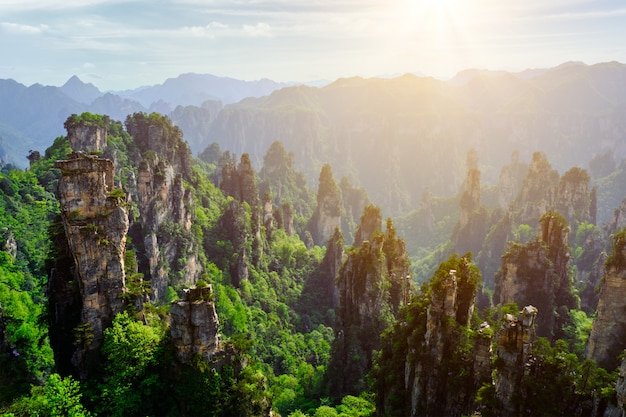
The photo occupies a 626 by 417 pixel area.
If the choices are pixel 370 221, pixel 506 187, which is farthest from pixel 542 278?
pixel 506 187

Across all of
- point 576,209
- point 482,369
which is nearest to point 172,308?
point 482,369

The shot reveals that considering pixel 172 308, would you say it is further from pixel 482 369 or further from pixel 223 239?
pixel 223 239

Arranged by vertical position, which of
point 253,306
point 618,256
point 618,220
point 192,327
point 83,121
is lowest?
point 253,306

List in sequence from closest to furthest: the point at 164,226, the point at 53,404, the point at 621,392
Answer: the point at 621,392, the point at 53,404, the point at 164,226

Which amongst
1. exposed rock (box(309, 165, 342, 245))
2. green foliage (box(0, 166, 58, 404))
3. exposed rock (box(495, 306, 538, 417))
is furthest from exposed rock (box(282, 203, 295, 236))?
exposed rock (box(495, 306, 538, 417))

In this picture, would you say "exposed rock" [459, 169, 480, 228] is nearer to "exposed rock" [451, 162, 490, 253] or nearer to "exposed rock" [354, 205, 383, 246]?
"exposed rock" [451, 162, 490, 253]

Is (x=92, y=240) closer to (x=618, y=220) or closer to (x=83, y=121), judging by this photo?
(x=83, y=121)
